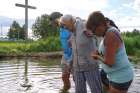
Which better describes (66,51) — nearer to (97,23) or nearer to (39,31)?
(97,23)

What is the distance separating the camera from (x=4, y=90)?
35.2 feet

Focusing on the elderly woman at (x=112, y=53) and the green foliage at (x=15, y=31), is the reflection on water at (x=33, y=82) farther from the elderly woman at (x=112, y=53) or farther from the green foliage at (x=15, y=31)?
the green foliage at (x=15, y=31)

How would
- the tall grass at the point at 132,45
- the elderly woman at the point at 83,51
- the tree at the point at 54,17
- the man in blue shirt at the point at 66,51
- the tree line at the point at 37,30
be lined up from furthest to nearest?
the tree line at the point at 37,30
the tall grass at the point at 132,45
the man in blue shirt at the point at 66,51
the tree at the point at 54,17
the elderly woman at the point at 83,51

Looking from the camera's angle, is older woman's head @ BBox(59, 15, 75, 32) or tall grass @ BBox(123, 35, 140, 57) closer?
older woman's head @ BBox(59, 15, 75, 32)

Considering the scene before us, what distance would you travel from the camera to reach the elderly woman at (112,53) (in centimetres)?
567

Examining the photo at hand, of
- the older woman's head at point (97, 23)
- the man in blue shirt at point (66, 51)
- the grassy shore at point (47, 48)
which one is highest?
the older woman's head at point (97, 23)

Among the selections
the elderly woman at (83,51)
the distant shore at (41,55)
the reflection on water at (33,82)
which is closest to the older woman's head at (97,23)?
the elderly woman at (83,51)

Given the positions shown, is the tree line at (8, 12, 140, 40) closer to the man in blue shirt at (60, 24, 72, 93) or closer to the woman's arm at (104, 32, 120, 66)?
the man in blue shirt at (60, 24, 72, 93)

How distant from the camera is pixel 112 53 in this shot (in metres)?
5.70

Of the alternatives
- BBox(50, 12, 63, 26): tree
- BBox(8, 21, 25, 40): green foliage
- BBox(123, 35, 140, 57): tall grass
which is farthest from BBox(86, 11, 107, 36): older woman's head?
BBox(8, 21, 25, 40): green foliage

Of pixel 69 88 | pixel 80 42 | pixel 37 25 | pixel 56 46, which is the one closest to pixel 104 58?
pixel 80 42

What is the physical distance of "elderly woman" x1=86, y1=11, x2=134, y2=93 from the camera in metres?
5.67

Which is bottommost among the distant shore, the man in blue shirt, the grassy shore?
the distant shore

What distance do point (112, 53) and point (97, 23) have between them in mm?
453
